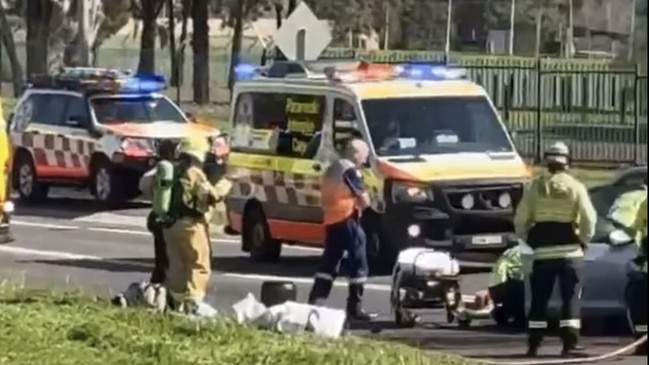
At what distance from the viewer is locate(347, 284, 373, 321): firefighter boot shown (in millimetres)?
14969

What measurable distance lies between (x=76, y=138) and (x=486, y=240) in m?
11.5

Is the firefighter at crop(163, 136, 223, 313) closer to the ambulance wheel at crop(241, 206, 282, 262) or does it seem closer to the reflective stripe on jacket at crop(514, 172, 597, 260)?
the reflective stripe on jacket at crop(514, 172, 597, 260)

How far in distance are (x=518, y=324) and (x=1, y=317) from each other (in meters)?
4.32

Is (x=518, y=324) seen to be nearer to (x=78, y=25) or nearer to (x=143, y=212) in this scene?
(x=143, y=212)

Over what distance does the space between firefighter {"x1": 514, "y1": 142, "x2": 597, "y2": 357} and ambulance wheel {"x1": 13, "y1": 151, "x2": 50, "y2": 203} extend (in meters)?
17.4

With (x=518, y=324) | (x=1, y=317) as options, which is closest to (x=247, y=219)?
(x=518, y=324)

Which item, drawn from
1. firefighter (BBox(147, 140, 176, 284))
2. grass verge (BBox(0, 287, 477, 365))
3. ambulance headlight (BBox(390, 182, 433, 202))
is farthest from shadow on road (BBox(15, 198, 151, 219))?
grass verge (BBox(0, 287, 477, 365))

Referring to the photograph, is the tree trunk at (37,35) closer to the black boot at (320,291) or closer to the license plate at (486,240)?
the license plate at (486,240)

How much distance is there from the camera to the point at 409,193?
59.3 feet

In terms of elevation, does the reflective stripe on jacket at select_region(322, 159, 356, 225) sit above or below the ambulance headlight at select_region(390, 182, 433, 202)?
above

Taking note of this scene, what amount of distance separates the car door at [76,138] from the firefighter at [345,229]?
43.8ft

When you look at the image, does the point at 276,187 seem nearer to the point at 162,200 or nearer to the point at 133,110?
the point at 162,200

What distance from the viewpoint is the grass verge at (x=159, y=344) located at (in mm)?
11172

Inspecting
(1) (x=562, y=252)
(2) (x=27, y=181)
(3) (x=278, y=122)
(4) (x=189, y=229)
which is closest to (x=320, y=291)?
(4) (x=189, y=229)
